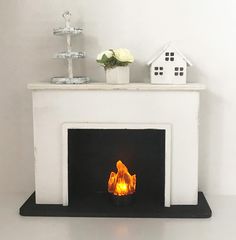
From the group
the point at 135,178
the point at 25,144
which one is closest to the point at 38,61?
the point at 25,144

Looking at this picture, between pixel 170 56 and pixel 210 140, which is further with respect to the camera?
pixel 210 140

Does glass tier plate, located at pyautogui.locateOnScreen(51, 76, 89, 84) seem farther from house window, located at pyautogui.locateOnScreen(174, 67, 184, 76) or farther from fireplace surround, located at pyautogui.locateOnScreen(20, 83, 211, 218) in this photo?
house window, located at pyautogui.locateOnScreen(174, 67, 184, 76)

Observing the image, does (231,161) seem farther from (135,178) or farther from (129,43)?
(129,43)

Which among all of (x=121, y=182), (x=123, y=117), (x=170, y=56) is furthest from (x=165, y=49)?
(x=121, y=182)

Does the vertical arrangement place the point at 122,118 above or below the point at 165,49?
below

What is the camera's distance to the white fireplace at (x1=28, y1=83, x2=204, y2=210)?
1802mm

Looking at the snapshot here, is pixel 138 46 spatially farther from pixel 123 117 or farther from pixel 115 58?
pixel 123 117

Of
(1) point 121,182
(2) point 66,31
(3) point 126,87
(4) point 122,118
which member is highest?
(2) point 66,31

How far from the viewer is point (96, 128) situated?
1826 mm

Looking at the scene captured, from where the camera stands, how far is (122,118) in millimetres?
1822

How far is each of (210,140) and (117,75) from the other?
22.0 inches

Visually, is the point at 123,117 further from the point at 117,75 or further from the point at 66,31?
the point at 66,31

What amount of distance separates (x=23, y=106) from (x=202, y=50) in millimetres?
867

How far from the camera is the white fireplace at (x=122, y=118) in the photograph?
180cm
